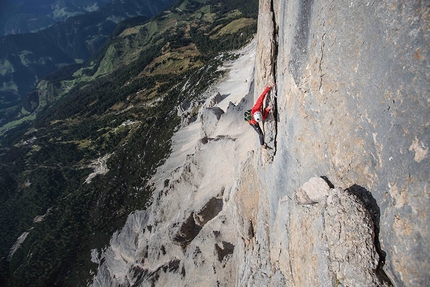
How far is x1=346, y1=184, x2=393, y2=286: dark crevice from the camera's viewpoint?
6.55m

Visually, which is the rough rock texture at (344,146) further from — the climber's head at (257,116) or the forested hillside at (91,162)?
the forested hillside at (91,162)

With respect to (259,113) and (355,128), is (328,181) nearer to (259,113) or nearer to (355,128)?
(355,128)

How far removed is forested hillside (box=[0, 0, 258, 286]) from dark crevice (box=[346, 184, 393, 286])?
5852 centimetres

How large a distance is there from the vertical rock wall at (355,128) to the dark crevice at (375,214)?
0.03m

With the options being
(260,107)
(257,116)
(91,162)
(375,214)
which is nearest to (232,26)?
(91,162)

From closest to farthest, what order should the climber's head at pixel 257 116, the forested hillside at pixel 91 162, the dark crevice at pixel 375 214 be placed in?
the dark crevice at pixel 375 214
the climber's head at pixel 257 116
the forested hillside at pixel 91 162

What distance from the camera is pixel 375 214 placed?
6.98 meters

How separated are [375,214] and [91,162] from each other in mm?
129125

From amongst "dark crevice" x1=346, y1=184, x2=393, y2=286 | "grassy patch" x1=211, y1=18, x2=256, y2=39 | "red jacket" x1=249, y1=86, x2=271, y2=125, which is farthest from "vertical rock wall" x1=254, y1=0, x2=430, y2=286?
"grassy patch" x1=211, y1=18, x2=256, y2=39

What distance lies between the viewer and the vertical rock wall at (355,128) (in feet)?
18.6

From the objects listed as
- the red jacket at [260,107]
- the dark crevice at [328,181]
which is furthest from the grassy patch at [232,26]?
the dark crevice at [328,181]

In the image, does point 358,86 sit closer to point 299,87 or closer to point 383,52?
point 383,52

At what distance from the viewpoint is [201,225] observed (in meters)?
28.9

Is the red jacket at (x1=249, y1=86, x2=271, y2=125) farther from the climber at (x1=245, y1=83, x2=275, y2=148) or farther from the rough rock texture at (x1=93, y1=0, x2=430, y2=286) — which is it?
the rough rock texture at (x1=93, y1=0, x2=430, y2=286)
